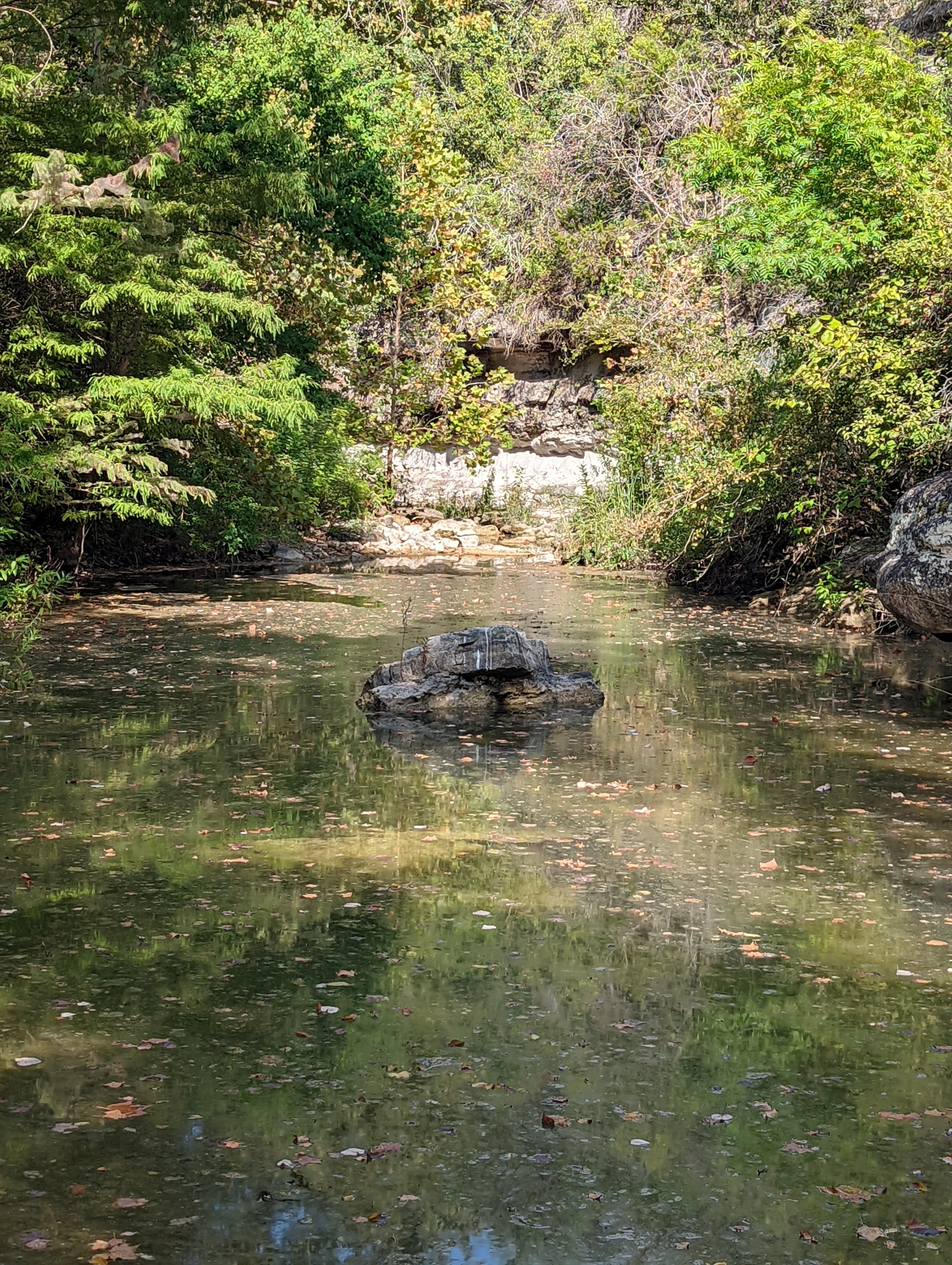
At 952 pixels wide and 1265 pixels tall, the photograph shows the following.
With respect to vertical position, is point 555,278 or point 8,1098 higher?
point 555,278

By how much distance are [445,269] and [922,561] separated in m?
16.0

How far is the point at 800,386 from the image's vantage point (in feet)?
48.1

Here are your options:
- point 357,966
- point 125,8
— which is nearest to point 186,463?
point 125,8

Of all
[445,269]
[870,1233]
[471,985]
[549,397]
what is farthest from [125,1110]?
[549,397]

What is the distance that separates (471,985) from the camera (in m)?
4.64

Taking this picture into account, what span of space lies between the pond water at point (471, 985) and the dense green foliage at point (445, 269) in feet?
18.2

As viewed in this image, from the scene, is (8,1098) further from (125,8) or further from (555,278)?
(555,278)

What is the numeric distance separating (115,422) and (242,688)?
5456mm

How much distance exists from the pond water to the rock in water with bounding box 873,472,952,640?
2229 millimetres

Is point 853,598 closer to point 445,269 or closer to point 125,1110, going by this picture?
point 125,1110

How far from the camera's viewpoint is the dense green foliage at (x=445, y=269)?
1347 cm

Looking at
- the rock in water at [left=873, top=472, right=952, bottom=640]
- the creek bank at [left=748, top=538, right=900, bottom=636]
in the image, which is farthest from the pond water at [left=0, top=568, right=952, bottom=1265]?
the creek bank at [left=748, top=538, right=900, bottom=636]

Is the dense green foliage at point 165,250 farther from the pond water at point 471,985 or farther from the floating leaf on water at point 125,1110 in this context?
the floating leaf on water at point 125,1110

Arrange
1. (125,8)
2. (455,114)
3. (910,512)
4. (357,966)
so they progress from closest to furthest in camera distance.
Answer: (357,966), (910,512), (125,8), (455,114)
